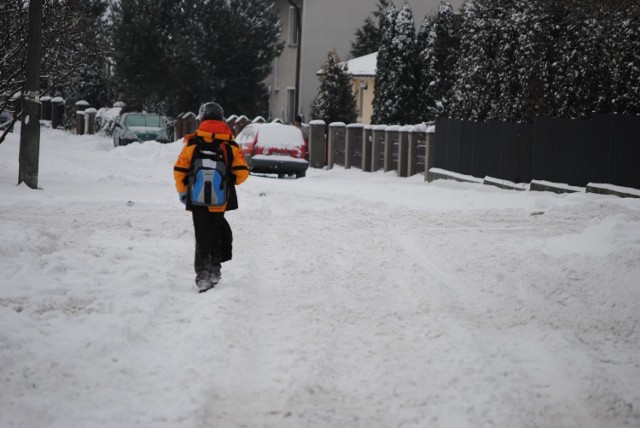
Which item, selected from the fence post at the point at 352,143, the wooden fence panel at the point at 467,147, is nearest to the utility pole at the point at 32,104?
the wooden fence panel at the point at 467,147

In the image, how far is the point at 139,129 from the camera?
127 ft

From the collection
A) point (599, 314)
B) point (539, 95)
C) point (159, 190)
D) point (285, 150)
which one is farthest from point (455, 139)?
point (599, 314)

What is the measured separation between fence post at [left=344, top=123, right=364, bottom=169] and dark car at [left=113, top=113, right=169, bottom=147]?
9.28 meters

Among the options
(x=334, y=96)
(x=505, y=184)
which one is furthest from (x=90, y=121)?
(x=505, y=184)

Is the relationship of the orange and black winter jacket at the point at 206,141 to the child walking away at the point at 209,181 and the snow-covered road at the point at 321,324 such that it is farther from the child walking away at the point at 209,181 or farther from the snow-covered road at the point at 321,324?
the snow-covered road at the point at 321,324

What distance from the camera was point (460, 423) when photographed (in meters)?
5.05

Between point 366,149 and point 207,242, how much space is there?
22450 millimetres

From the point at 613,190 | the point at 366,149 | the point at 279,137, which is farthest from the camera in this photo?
the point at 366,149

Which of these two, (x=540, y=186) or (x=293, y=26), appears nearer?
(x=540, y=186)

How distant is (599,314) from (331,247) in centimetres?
411

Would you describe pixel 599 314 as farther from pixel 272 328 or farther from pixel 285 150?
pixel 285 150

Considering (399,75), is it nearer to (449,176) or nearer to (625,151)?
(449,176)

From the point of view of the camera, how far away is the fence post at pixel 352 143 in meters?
31.9

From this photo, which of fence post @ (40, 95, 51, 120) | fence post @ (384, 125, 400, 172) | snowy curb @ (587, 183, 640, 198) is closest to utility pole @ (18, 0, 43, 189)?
snowy curb @ (587, 183, 640, 198)
